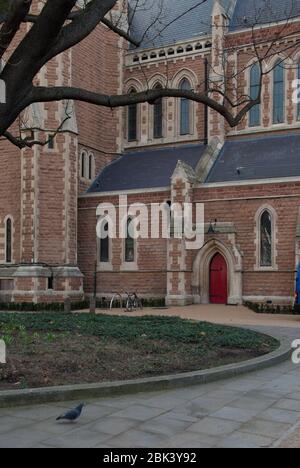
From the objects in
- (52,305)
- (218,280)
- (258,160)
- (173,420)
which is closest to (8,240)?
(52,305)

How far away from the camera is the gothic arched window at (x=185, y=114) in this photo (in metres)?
30.4

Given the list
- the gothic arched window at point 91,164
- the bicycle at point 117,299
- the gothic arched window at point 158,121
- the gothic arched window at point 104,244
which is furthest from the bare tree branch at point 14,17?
the gothic arched window at point 158,121

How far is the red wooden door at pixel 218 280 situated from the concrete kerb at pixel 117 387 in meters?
16.0

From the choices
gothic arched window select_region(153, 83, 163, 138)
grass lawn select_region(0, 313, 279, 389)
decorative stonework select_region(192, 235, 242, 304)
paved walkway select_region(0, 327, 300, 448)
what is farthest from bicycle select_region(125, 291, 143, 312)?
paved walkway select_region(0, 327, 300, 448)

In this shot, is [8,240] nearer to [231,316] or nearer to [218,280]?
[218,280]

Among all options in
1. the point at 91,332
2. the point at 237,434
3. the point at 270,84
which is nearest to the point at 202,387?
the point at 237,434

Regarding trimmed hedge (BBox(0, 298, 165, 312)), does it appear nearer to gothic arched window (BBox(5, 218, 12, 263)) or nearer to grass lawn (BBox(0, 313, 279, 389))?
gothic arched window (BBox(5, 218, 12, 263))

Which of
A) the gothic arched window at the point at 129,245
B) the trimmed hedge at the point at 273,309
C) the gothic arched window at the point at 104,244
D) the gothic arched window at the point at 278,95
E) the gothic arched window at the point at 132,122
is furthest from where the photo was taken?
the gothic arched window at the point at 132,122

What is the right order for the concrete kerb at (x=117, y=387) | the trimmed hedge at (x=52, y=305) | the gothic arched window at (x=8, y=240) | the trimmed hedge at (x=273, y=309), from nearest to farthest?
1. the concrete kerb at (x=117, y=387)
2. the trimmed hedge at (x=273, y=309)
3. the trimmed hedge at (x=52, y=305)
4. the gothic arched window at (x=8, y=240)

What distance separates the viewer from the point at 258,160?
25719mm

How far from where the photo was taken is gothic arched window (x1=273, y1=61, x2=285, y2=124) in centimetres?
2802

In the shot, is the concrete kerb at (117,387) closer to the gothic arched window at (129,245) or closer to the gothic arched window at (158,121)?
the gothic arched window at (129,245)

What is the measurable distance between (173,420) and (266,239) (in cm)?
1842
